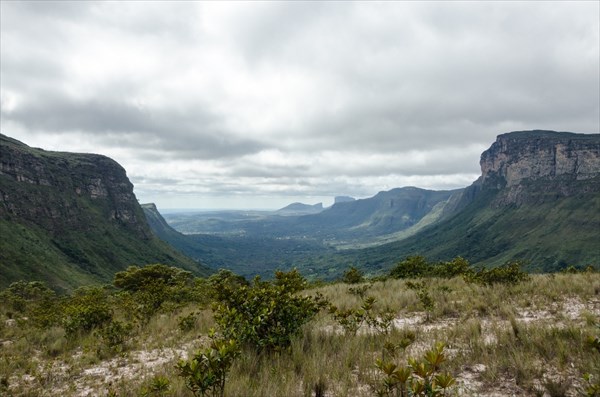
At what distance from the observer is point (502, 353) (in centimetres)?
620

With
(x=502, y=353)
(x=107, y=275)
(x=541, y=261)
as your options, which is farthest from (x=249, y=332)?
(x=541, y=261)

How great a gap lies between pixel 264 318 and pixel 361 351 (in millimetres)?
2289

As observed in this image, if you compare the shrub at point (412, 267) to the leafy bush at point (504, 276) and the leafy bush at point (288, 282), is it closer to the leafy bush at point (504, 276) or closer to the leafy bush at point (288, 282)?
the leafy bush at point (504, 276)

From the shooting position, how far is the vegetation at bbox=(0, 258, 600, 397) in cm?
498

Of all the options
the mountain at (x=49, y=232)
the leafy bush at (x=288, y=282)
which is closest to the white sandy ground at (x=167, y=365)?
the leafy bush at (x=288, y=282)

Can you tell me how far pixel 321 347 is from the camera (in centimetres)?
729

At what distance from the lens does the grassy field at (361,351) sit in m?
5.30

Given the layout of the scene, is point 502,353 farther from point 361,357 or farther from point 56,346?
point 56,346

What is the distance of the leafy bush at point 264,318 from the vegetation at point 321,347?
0.03m

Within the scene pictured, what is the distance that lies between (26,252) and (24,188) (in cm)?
6402

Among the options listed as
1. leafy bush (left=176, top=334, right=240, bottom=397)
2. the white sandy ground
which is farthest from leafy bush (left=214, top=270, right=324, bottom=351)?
leafy bush (left=176, top=334, right=240, bottom=397)

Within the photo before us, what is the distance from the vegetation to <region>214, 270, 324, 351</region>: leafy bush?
3 centimetres

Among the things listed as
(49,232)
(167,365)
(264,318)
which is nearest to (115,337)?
(167,365)

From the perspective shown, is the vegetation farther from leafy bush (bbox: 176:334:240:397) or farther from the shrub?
the shrub
